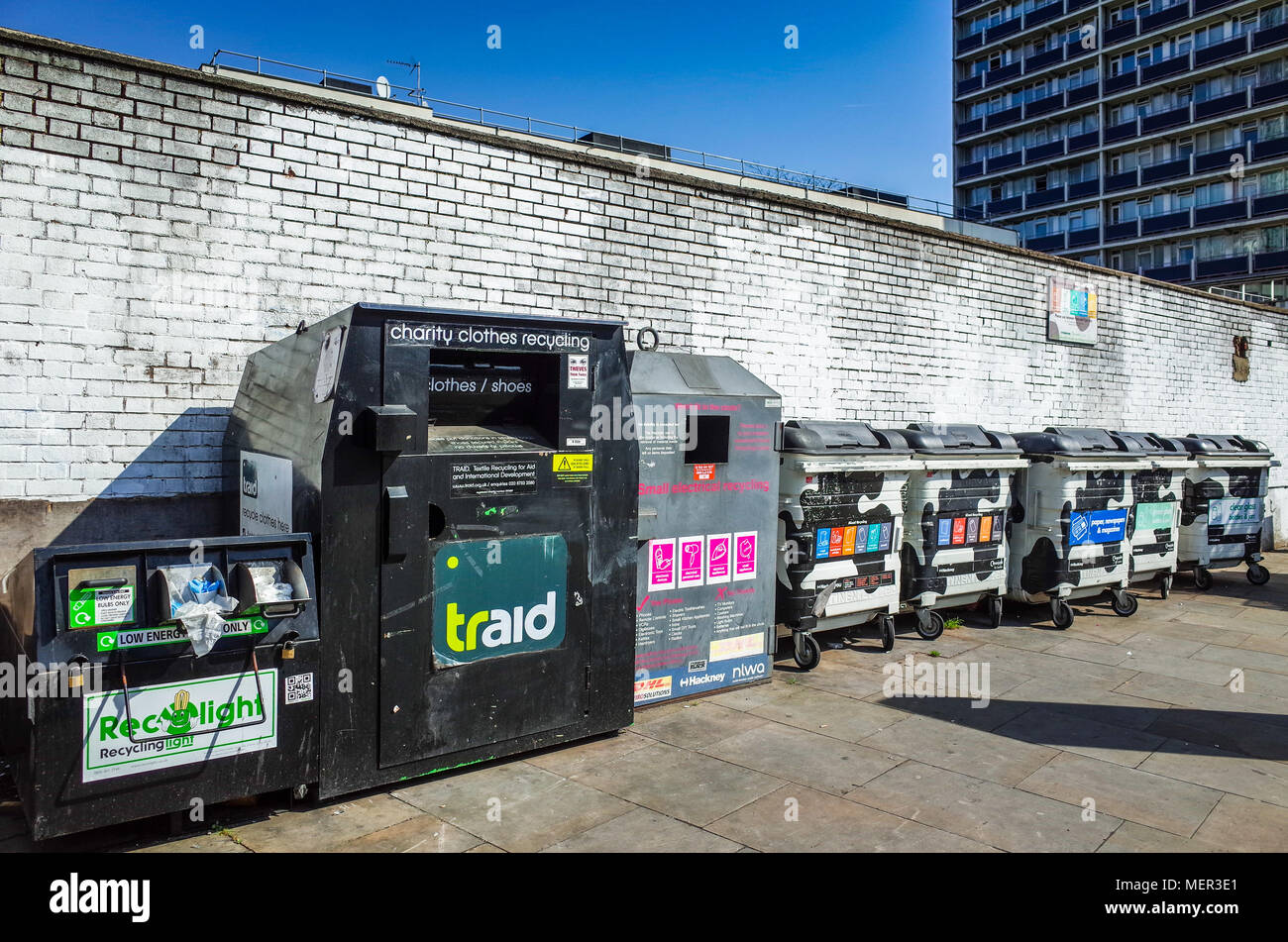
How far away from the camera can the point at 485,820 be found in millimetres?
4012

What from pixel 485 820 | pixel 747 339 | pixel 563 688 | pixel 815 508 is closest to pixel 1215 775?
pixel 815 508

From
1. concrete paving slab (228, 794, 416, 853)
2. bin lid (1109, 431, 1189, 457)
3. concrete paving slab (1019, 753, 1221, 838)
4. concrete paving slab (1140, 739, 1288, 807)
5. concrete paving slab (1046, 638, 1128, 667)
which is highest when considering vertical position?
bin lid (1109, 431, 1189, 457)

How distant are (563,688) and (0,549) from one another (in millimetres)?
3290

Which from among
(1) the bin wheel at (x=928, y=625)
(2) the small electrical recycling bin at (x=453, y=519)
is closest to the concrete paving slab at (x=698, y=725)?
(2) the small electrical recycling bin at (x=453, y=519)

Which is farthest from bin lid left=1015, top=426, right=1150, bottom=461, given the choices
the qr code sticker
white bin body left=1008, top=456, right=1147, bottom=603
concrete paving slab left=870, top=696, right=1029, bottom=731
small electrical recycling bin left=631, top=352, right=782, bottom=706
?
the qr code sticker

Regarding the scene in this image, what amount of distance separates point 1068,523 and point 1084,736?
3.71 metres

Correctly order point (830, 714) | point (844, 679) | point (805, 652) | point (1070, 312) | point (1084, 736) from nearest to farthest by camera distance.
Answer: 1. point (1084, 736)
2. point (830, 714)
3. point (844, 679)
4. point (805, 652)
5. point (1070, 312)

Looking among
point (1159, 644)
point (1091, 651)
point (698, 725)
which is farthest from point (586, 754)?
point (1159, 644)

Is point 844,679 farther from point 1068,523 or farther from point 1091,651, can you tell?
point 1068,523

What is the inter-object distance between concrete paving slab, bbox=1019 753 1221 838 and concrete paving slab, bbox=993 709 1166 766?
18 cm

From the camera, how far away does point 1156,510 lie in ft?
31.7

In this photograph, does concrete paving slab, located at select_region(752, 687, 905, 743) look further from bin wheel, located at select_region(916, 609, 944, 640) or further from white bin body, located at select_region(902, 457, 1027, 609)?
white bin body, located at select_region(902, 457, 1027, 609)

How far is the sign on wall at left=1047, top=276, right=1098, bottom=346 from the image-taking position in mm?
12297

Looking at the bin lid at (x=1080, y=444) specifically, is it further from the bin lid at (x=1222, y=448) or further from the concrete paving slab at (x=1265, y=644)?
the concrete paving slab at (x=1265, y=644)
